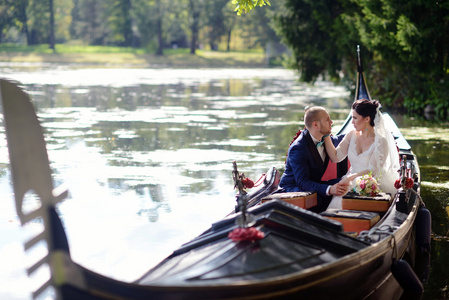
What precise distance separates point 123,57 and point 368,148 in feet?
171

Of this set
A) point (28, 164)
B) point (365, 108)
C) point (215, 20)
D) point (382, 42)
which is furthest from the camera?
point (215, 20)

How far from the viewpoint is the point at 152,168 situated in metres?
10.1

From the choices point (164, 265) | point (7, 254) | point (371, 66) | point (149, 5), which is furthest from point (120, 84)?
point (149, 5)

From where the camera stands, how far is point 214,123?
16188 millimetres

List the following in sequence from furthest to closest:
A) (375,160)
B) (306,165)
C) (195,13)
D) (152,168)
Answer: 1. (195,13)
2. (152,168)
3. (375,160)
4. (306,165)

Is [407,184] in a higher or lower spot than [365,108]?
lower

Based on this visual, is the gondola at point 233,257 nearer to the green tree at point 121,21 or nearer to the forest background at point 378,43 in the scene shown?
the forest background at point 378,43

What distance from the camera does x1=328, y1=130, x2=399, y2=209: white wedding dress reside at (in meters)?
5.76

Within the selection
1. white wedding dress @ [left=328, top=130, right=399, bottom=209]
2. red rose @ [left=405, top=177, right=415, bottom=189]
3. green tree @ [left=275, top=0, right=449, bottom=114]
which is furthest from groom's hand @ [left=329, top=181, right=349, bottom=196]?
green tree @ [left=275, top=0, right=449, bottom=114]

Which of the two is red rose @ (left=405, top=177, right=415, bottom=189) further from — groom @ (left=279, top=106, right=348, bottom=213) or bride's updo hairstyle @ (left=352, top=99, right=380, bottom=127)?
bride's updo hairstyle @ (left=352, top=99, right=380, bottom=127)

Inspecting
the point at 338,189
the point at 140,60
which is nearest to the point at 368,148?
the point at 338,189

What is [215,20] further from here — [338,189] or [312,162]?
[338,189]

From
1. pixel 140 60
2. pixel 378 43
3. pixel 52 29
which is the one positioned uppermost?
pixel 52 29

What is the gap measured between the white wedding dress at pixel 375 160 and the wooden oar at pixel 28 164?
3.11 m
